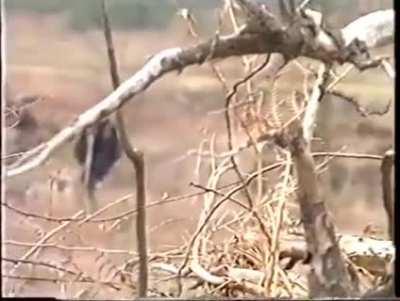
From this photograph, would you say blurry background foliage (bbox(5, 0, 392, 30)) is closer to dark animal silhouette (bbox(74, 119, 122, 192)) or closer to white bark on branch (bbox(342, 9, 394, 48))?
white bark on branch (bbox(342, 9, 394, 48))

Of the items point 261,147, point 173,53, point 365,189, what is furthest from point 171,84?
point 365,189

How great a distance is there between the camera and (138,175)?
1255 mm

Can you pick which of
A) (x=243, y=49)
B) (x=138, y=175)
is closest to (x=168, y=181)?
(x=138, y=175)

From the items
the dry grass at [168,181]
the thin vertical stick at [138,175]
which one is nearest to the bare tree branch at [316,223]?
the dry grass at [168,181]

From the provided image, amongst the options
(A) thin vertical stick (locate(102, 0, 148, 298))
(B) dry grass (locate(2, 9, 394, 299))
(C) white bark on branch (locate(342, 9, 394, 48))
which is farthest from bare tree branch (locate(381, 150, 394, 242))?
(A) thin vertical stick (locate(102, 0, 148, 298))

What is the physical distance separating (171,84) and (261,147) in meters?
0.16

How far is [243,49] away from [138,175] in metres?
0.21

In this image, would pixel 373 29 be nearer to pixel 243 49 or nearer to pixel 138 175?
pixel 243 49

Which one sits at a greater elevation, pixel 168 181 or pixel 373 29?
pixel 373 29

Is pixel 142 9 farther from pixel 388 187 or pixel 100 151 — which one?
pixel 388 187

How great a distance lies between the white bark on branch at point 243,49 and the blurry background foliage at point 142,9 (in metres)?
0.03

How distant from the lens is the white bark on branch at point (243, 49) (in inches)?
47.1

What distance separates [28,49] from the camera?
1.21m

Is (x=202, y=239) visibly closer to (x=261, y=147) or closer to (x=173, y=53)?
(x=261, y=147)
